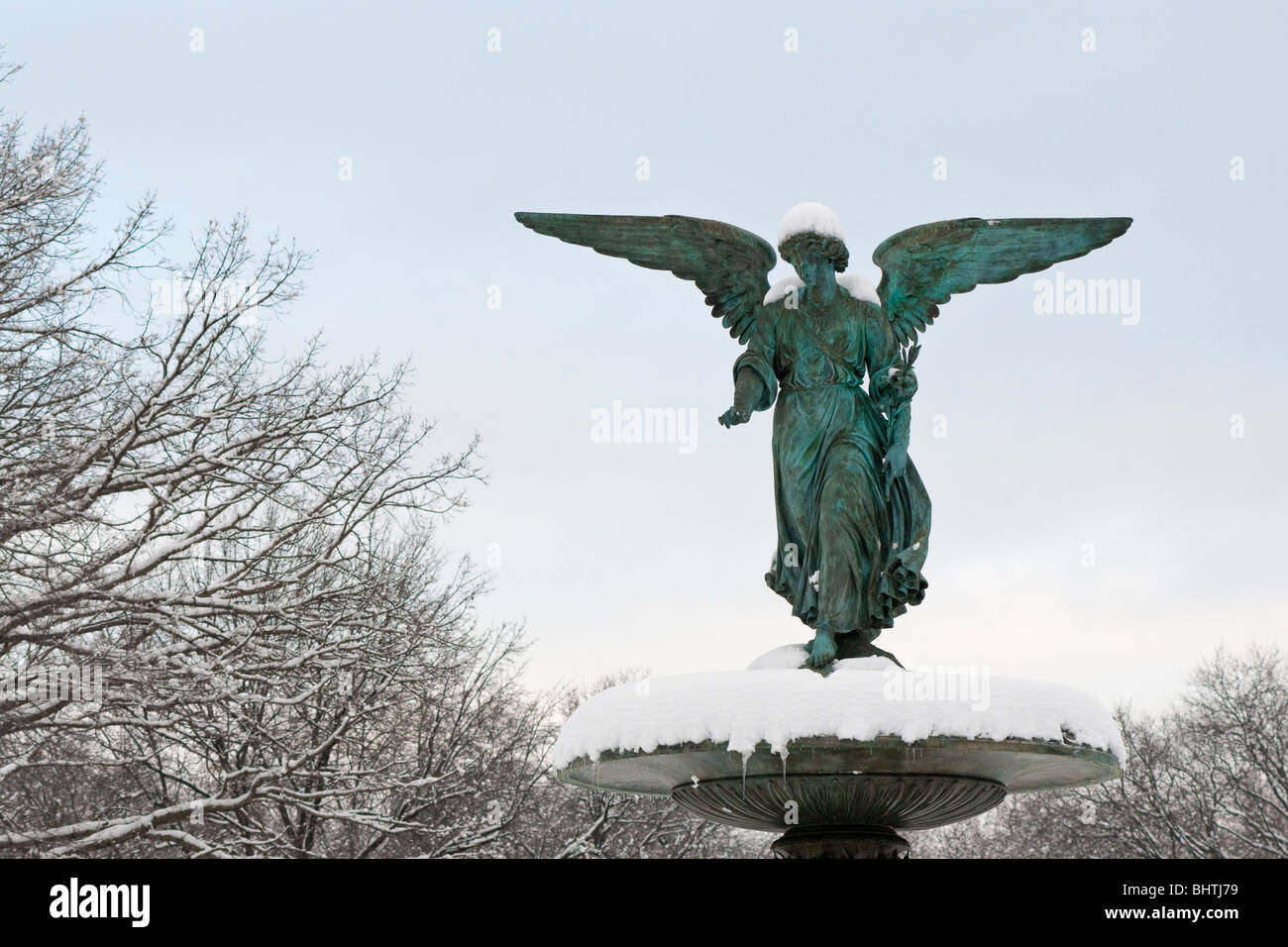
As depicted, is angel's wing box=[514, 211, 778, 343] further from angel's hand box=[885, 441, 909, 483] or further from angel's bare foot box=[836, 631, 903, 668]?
angel's bare foot box=[836, 631, 903, 668]

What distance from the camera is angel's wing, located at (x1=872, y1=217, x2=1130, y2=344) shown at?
7.60m

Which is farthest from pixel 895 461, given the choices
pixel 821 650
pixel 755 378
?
pixel 821 650

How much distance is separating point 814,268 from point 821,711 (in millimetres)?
2595

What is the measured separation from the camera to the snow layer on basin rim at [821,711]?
552 centimetres

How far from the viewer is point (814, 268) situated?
7.25m

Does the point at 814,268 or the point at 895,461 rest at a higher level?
the point at 814,268

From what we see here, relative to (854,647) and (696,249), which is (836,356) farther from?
(854,647)

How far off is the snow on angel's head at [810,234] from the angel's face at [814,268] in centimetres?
2

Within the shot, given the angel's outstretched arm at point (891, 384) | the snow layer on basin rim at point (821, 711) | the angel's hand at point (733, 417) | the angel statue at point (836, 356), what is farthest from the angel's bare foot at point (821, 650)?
the angel's hand at point (733, 417)

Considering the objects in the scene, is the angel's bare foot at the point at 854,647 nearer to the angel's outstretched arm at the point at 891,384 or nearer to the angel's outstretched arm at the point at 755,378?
the angel's outstretched arm at the point at 891,384

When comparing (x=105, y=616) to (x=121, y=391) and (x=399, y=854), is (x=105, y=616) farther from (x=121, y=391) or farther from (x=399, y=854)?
(x=399, y=854)

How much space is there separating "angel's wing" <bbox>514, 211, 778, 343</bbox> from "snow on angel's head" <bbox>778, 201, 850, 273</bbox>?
300 millimetres
